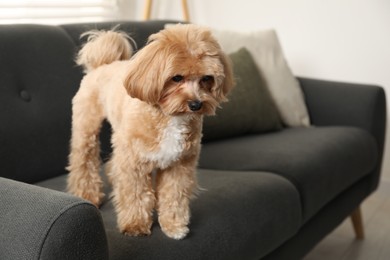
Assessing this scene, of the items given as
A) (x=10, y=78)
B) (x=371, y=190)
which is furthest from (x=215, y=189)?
(x=371, y=190)

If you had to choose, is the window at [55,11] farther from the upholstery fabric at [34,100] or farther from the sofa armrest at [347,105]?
the sofa armrest at [347,105]

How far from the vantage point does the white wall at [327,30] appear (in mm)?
3295

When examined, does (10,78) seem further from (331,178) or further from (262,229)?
(331,178)

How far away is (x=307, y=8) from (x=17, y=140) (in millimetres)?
2247

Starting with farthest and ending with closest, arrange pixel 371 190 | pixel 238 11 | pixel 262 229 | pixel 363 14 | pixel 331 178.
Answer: pixel 238 11 → pixel 363 14 → pixel 371 190 → pixel 331 178 → pixel 262 229

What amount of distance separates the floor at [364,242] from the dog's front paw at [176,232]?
4.17ft

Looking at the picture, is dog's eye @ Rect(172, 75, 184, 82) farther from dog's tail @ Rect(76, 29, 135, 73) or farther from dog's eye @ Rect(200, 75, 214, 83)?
dog's tail @ Rect(76, 29, 135, 73)

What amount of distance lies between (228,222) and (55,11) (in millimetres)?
1773

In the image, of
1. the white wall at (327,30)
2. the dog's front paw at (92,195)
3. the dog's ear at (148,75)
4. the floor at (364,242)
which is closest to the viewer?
the dog's ear at (148,75)

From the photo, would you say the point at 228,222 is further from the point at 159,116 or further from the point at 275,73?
the point at 275,73

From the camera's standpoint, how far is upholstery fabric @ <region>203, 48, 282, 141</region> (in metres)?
2.33

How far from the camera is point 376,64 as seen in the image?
334cm

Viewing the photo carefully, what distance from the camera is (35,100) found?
188cm

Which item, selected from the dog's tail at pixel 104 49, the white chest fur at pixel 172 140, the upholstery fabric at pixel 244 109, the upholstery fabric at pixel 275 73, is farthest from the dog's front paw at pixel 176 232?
the upholstery fabric at pixel 275 73
